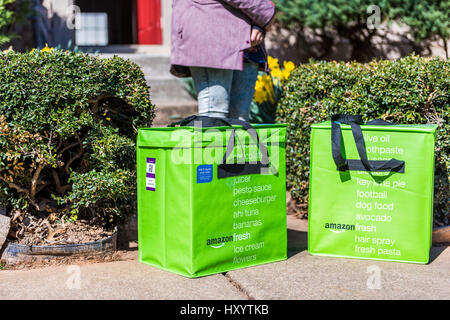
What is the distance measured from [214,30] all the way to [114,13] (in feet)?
36.0

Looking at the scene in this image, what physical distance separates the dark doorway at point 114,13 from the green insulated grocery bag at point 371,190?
10.9 metres

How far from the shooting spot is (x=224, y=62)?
10.6ft

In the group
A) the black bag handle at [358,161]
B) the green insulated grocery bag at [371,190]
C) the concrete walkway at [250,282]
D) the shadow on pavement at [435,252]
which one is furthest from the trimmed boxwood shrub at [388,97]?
the concrete walkway at [250,282]

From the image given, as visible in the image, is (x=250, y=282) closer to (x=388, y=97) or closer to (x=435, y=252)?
(x=435, y=252)

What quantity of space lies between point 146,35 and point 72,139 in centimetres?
531

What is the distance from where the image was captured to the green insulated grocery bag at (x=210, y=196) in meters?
2.69

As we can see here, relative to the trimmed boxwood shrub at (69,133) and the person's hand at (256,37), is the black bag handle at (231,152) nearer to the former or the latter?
the trimmed boxwood shrub at (69,133)

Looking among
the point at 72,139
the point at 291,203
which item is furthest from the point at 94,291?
the point at 291,203

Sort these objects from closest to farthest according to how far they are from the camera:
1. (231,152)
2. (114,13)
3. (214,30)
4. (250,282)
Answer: (250,282) → (231,152) → (214,30) → (114,13)

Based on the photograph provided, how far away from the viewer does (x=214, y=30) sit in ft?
10.7

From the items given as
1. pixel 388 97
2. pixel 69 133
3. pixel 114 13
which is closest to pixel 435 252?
pixel 388 97
